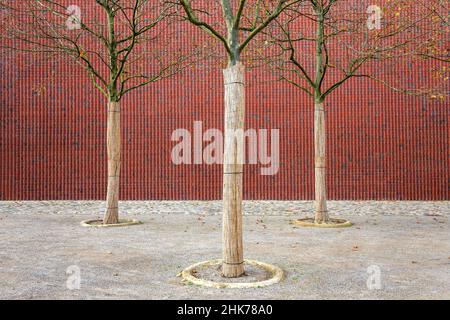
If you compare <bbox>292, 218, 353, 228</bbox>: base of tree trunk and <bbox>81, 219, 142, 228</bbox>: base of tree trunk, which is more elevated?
<bbox>81, 219, 142, 228</bbox>: base of tree trunk

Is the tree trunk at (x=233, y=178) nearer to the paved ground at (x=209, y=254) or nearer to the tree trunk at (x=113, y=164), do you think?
the paved ground at (x=209, y=254)

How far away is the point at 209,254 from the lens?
709cm

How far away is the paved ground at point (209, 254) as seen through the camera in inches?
198

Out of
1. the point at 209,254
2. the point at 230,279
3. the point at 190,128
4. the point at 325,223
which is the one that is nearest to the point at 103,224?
the point at 209,254

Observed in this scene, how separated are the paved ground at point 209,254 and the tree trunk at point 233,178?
24.9 inches

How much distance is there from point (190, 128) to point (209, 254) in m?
8.94

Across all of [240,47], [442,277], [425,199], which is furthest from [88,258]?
[425,199]

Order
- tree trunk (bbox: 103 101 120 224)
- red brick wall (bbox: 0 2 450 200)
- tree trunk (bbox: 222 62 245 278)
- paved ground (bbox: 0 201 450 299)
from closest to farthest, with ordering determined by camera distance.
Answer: paved ground (bbox: 0 201 450 299) → tree trunk (bbox: 222 62 245 278) → tree trunk (bbox: 103 101 120 224) → red brick wall (bbox: 0 2 450 200)

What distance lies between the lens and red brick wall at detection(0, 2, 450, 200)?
15.2 meters

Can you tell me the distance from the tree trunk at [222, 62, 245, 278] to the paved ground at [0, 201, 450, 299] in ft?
2.07

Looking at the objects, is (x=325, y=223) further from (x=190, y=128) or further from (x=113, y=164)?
(x=190, y=128)

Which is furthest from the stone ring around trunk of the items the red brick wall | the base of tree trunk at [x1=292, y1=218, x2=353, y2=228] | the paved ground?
the red brick wall

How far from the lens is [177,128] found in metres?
15.6

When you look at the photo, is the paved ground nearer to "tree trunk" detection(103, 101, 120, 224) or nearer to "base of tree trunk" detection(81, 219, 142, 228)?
"base of tree trunk" detection(81, 219, 142, 228)
